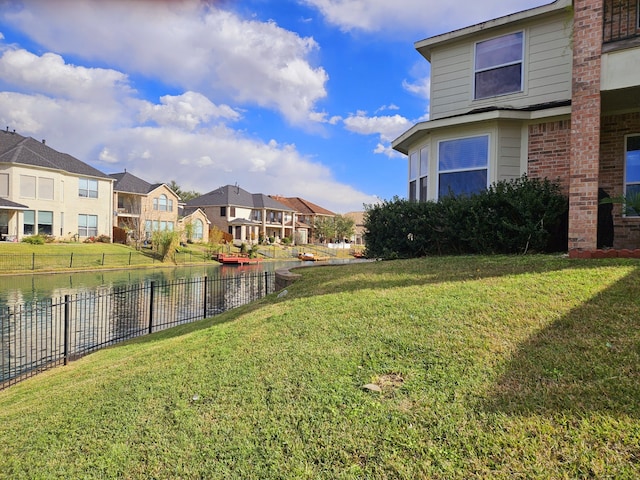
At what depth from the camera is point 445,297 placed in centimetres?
532

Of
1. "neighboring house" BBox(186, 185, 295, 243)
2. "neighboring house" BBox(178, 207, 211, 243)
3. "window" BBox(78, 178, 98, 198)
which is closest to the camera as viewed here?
"window" BBox(78, 178, 98, 198)

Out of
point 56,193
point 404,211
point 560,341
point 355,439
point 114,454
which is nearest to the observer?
point 355,439

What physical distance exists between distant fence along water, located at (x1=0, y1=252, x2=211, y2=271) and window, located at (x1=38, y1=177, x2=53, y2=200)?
8.82m

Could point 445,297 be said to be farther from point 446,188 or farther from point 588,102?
point 446,188

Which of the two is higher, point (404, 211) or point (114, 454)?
point (404, 211)

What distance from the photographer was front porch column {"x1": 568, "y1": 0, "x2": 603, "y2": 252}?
23.3 feet

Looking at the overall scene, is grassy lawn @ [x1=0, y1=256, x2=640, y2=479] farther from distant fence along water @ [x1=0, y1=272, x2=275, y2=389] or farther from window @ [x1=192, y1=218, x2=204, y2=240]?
window @ [x1=192, y1=218, x2=204, y2=240]

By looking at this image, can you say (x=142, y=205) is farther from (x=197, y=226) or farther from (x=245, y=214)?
(x=245, y=214)

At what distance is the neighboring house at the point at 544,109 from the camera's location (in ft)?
23.8

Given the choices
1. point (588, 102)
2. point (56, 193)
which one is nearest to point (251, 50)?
point (588, 102)

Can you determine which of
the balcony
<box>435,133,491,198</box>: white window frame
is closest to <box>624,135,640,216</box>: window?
the balcony

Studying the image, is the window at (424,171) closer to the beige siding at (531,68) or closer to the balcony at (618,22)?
the beige siding at (531,68)

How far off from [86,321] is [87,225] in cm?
2984

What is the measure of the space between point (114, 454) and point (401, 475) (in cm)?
222
